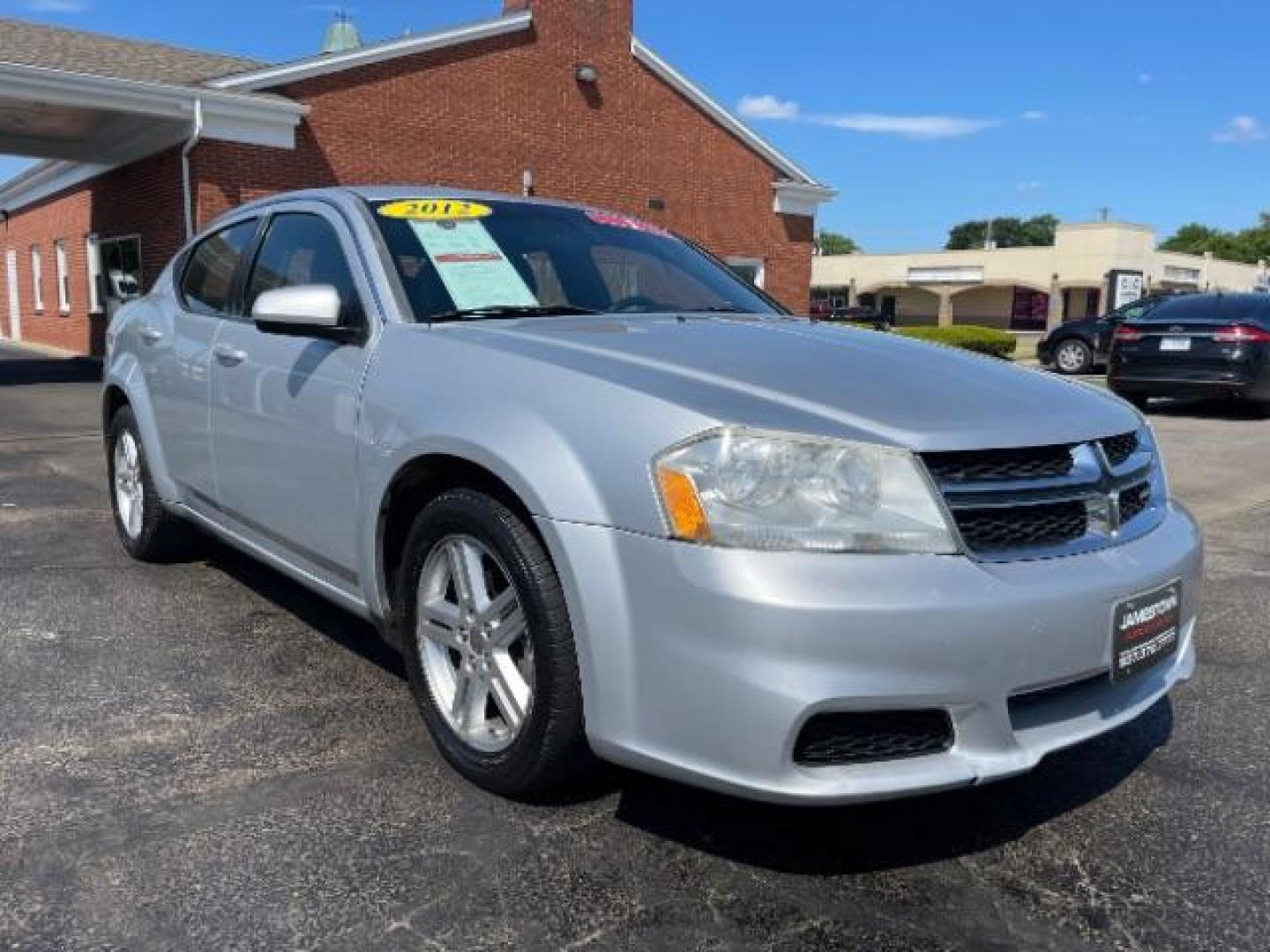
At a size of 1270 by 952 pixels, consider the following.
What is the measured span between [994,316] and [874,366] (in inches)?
2365

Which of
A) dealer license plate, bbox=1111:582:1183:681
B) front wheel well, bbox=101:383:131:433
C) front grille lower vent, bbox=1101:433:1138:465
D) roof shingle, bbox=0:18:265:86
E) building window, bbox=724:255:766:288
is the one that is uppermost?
roof shingle, bbox=0:18:265:86

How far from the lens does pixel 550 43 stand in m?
18.0

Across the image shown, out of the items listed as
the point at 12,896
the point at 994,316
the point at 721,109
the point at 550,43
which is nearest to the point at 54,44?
the point at 550,43

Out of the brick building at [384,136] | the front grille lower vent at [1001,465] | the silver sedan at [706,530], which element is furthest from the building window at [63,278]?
the front grille lower vent at [1001,465]

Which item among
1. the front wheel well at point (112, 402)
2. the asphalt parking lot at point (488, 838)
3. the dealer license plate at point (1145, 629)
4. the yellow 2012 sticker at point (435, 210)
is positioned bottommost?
the asphalt parking lot at point (488, 838)

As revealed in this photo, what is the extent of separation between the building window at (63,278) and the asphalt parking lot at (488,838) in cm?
2075

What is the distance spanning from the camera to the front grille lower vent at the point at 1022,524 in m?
2.39

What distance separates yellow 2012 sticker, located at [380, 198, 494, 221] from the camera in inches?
145

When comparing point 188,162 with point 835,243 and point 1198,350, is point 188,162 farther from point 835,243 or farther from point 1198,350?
point 835,243

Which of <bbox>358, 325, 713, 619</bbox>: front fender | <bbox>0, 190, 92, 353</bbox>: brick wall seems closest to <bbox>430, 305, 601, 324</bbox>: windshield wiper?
<bbox>358, 325, 713, 619</bbox>: front fender

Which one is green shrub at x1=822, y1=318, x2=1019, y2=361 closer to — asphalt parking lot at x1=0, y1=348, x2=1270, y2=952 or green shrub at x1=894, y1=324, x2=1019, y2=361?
green shrub at x1=894, y1=324, x2=1019, y2=361

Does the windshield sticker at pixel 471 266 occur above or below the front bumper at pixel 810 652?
above

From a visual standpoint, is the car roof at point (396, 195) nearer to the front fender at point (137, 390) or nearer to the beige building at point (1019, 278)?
the front fender at point (137, 390)

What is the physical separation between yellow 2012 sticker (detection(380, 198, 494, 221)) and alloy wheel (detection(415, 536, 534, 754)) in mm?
1295
